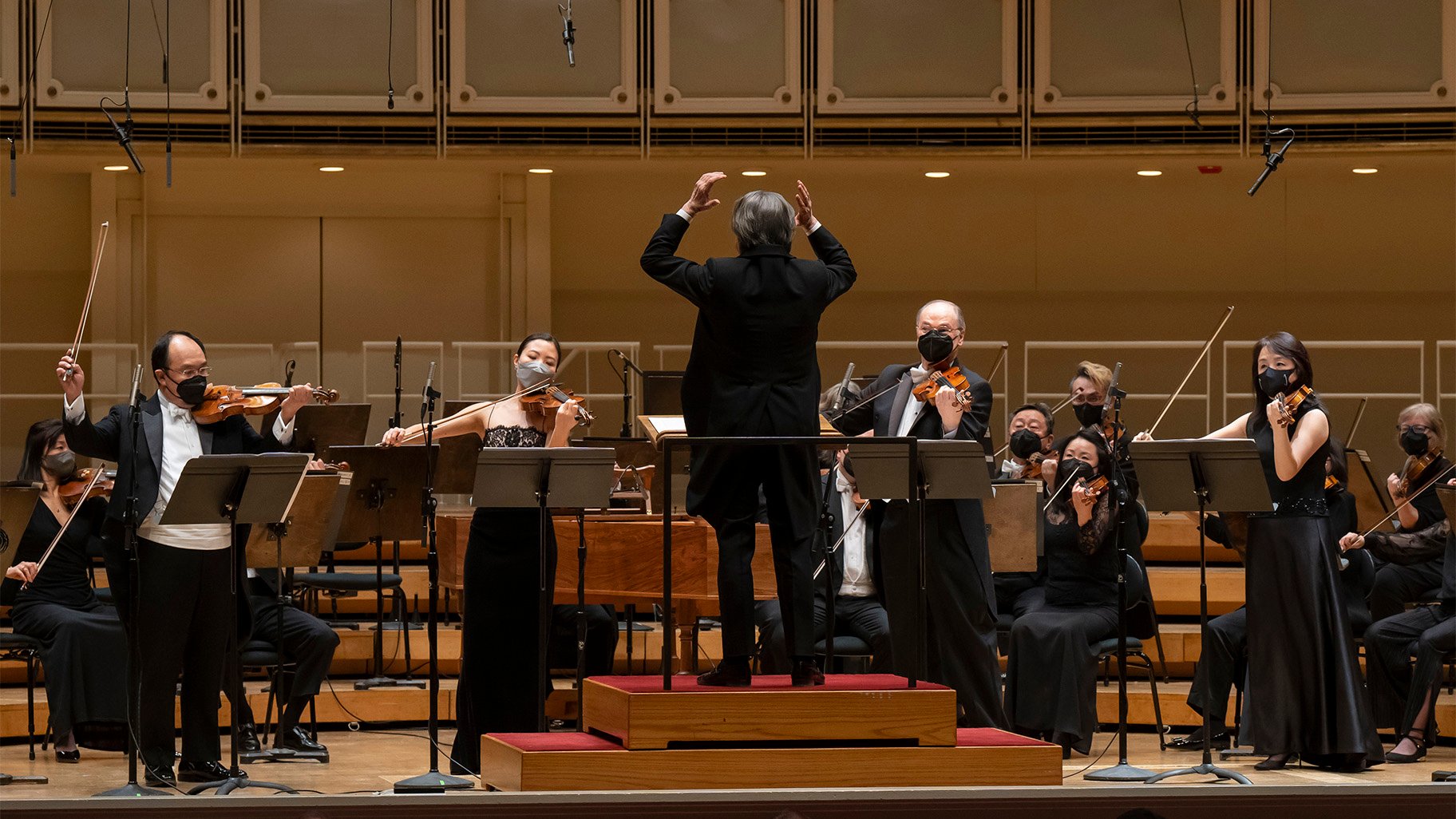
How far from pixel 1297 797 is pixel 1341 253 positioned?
22.4ft

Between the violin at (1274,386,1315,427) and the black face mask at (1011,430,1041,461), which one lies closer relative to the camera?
the violin at (1274,386,1315,427)

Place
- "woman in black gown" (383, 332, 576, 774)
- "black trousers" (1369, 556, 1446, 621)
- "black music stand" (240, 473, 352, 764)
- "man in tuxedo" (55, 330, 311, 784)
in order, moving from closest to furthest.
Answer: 1. "man in tuxedo" (55, 330, 311, 784)
2. "woman in black gown" (383, 332, 576, 774)
3. "black music stand" (240, 473, 352, 764)
4. "black trousers" (1369, 556, 1446, 621)

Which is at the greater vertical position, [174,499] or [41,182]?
[41,182]

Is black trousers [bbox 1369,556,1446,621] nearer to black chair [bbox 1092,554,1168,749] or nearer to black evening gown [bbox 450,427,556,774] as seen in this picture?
black chair [bbox 1092,554,1168,749]

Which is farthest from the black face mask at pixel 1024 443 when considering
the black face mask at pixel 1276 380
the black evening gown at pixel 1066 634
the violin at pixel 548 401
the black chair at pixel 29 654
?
the black chair at pixel 29 654

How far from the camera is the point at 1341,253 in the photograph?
1004 centimetres

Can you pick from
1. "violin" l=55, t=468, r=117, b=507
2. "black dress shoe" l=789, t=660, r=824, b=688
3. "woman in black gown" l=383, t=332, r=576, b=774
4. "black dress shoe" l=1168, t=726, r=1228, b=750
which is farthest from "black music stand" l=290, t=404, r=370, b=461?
"black dress shoe" l=1168, t=726, r=1228, b=750

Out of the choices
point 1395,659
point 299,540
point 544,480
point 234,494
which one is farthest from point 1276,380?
point 299,540

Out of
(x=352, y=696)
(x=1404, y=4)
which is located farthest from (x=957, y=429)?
(x=1404, y=4)

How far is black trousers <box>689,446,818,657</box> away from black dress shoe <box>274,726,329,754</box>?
2.15 m

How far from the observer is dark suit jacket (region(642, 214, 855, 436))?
3922 mm

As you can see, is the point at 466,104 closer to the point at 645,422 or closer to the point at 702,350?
the point at 645,422

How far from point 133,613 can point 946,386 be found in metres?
2.32

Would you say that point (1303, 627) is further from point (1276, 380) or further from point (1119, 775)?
point (1119, 775)
